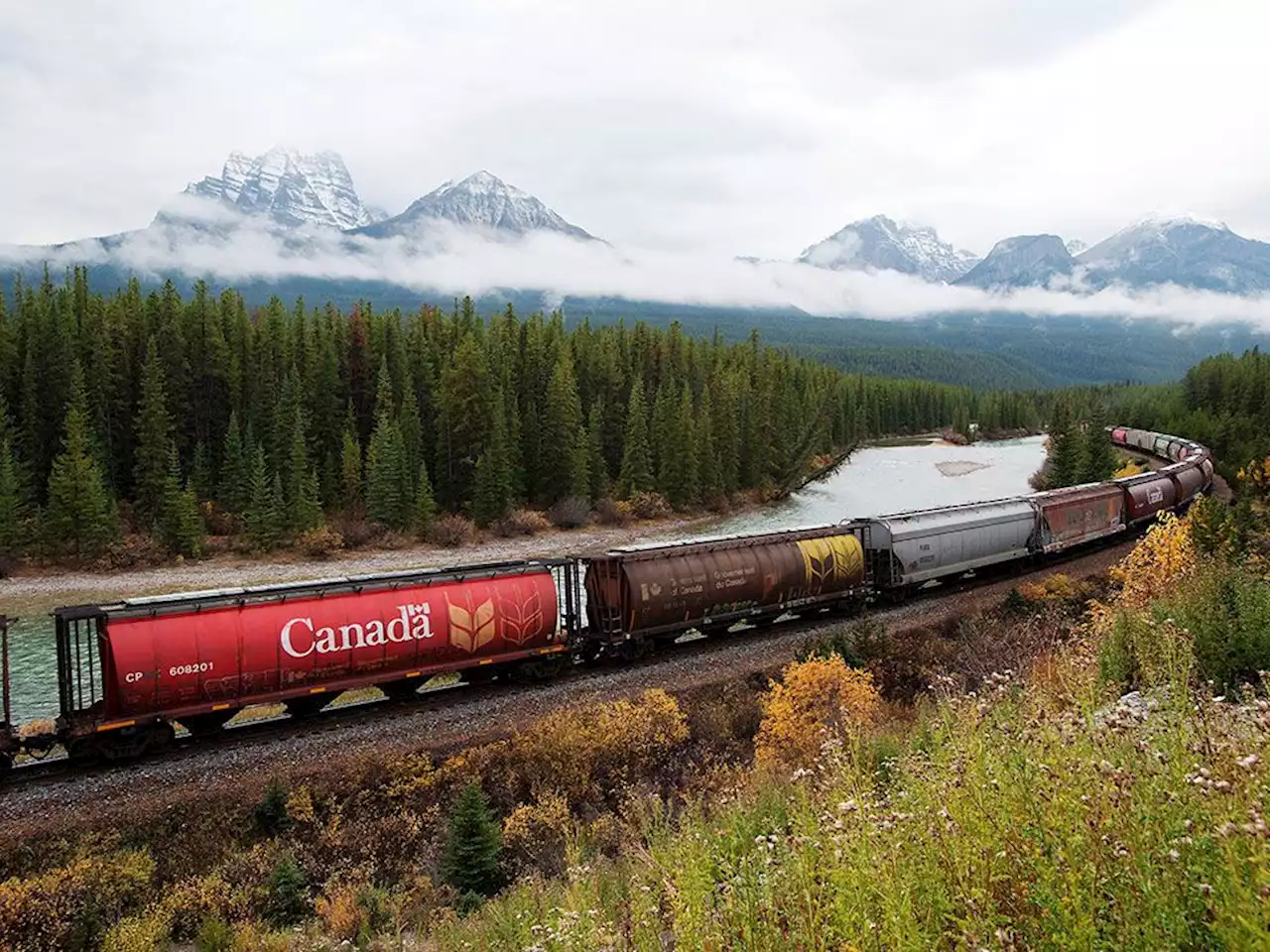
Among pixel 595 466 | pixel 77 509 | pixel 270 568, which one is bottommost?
pixel 270 568

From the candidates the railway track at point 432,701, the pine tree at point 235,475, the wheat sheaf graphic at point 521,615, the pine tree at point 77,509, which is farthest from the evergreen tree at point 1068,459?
the pine tree at point 77,509

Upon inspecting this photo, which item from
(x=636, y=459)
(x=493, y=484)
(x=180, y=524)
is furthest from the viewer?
(x=636, y=459)

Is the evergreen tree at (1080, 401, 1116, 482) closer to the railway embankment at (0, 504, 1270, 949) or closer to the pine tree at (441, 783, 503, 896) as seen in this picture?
the railway embankment at (0, 504, 1270, 949)

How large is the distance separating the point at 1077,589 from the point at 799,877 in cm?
3699

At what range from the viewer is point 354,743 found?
2220cm

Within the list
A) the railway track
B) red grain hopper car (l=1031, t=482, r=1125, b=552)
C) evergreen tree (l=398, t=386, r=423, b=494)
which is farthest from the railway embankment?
evergreen tree (l=398, t=386, r=423, b=494)

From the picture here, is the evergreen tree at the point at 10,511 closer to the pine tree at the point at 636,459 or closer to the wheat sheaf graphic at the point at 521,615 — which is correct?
the pine tree at the point at 636,459

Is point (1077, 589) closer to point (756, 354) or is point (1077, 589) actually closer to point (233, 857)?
point (233, 857)

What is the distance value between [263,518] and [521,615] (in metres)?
42.4

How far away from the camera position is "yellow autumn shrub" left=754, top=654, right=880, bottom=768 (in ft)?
70.0

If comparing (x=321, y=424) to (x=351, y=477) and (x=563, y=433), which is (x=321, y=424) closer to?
(x=351, y=477)

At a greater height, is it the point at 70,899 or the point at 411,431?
the point at 411,431

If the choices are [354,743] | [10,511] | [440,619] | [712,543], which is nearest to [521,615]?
[440,619]

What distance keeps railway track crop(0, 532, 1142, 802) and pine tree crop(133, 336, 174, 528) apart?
45698 millimetres
